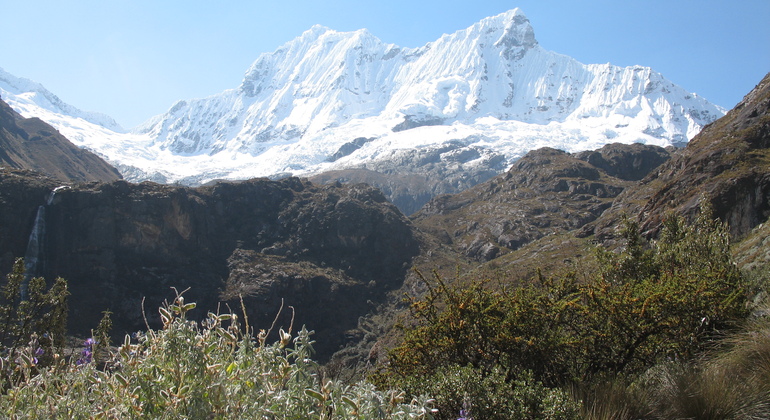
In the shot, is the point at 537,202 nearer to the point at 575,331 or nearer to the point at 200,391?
the point at 575,331

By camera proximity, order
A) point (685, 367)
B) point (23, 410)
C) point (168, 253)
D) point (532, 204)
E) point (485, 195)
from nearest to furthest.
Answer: point (23, 410), point (685, 367), point (168, 253), point (532, 204), point (485, 195)

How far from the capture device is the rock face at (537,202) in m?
144

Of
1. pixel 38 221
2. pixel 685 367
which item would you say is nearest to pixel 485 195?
pixel 38 221

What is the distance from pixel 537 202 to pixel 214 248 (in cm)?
10443

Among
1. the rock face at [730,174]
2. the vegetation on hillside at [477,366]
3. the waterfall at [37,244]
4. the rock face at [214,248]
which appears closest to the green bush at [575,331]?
the vegetation on hillside at [477,366]

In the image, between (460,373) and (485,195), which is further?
(485,195)

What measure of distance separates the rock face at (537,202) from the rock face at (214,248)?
2065cm

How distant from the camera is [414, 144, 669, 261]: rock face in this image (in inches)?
5655

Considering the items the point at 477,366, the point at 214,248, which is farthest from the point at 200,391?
the point at 214,248

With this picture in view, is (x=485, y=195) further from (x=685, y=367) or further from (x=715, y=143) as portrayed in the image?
(x=685, y=367)

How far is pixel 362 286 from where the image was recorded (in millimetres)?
134125

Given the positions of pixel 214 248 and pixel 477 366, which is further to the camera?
pixel 214 248

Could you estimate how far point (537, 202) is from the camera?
16450cm

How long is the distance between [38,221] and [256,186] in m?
62.3
